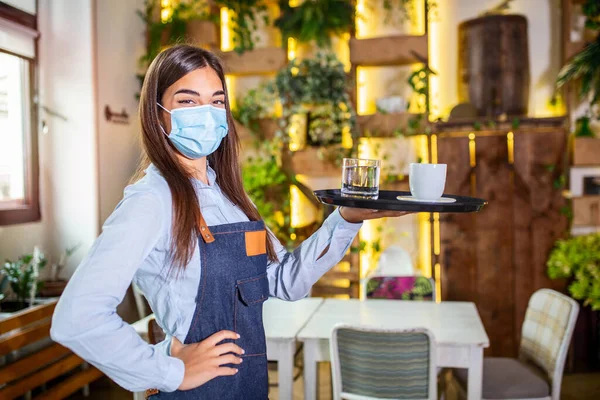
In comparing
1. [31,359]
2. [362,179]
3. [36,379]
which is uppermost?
[362,179]

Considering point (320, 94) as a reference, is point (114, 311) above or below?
below

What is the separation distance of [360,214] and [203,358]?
1.51 feet

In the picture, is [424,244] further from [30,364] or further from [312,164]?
[30,364]

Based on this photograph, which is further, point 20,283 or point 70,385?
point 70,385

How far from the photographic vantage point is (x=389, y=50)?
164 inches

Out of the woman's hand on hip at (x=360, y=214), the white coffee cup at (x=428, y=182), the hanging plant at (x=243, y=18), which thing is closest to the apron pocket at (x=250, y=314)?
the woman's hand on hip at (x=360, y=214)

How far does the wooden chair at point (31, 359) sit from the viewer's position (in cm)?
268

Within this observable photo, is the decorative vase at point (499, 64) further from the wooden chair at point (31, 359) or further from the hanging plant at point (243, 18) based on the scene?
the wooden chair at point (31, 359)

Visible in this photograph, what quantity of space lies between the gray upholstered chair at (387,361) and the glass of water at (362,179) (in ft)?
2.90

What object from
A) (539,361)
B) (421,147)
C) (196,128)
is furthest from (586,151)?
(196,128)

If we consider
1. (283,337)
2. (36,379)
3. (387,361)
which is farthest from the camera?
(36,379)

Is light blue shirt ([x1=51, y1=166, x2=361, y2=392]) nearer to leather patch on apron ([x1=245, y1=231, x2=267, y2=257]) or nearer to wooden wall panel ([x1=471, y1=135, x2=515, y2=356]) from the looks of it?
leather patch on apron ([x1=245, y1=231, x2=267, y2=257])

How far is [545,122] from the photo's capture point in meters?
3.89

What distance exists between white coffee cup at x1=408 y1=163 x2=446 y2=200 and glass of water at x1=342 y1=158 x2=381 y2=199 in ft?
0.34
